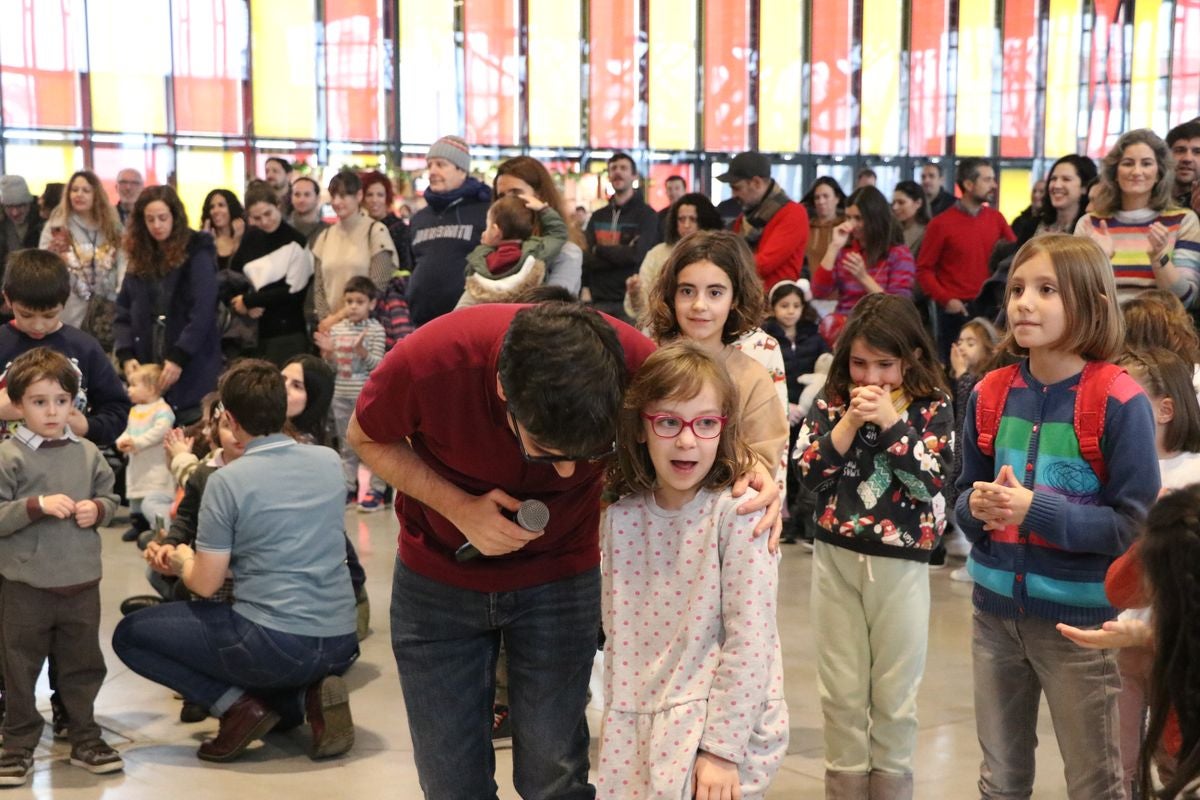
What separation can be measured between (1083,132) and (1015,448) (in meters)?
17.2

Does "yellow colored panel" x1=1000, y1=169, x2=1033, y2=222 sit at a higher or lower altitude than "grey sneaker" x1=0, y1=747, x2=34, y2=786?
higher

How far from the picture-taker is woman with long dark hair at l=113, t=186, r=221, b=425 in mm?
7109

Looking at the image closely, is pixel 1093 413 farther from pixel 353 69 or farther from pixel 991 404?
pixel 353 69

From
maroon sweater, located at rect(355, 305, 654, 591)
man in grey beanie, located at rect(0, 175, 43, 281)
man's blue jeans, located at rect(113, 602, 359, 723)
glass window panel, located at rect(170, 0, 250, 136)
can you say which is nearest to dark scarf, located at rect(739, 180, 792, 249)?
man's blue jeans, located at rect(113, 602, 359, 723)

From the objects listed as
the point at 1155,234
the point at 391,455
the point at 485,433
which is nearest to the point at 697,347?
the point at 485,433

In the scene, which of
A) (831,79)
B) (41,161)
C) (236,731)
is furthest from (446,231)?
(831,79)

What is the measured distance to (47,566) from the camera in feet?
13.3

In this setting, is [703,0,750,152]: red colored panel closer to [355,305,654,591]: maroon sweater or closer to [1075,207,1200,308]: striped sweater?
[1075,207,1200,308]: striped sweater

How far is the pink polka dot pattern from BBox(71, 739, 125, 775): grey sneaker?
2.17m

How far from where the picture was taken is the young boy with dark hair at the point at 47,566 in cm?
405

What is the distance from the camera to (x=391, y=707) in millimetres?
4730

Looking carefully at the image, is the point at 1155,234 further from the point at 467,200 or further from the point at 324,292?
the point at 324,292

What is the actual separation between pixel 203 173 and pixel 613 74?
16.3 feet

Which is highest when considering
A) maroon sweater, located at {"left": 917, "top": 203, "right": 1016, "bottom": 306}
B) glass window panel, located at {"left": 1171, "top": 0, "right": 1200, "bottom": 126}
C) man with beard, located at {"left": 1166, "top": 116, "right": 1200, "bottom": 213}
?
glass window panel, located at {"left": 1171, "top": 0, "right": 1200, "bottom": 126}
